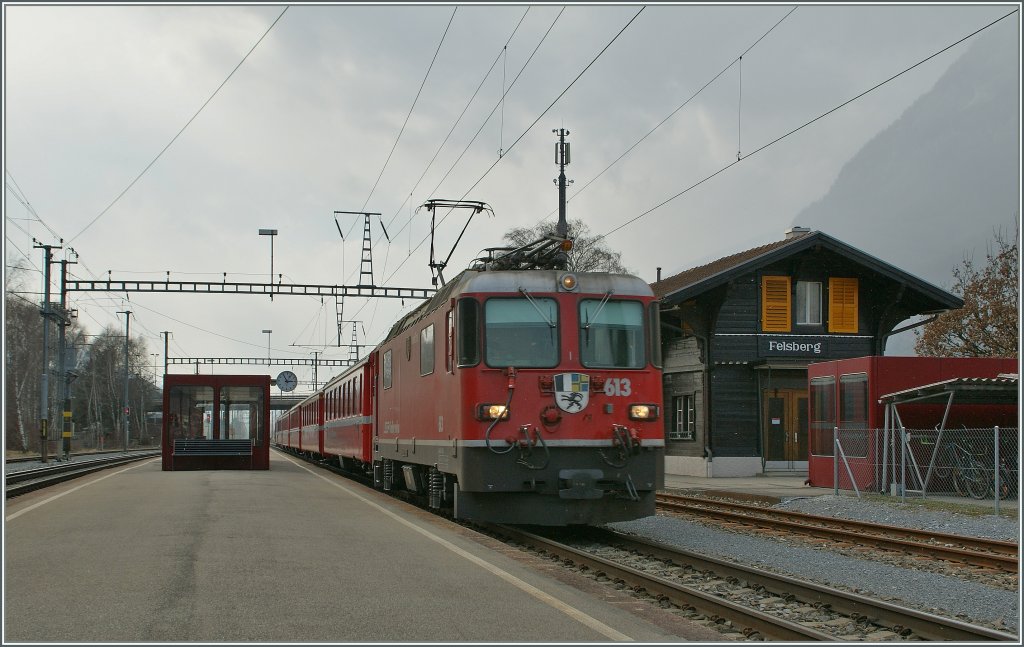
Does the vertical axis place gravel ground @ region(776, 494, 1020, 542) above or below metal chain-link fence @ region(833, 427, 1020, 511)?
below

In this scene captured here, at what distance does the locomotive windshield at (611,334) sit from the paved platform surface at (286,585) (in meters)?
2.51

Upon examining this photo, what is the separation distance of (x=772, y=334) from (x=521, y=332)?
17.8 m

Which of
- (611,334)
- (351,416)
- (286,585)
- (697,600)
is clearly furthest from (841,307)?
(286,585)

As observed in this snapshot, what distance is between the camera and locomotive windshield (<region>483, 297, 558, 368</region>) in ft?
40.8

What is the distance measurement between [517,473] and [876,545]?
14.6 feet

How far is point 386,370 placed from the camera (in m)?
19.0

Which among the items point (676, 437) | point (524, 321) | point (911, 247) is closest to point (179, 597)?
point (524, 321)

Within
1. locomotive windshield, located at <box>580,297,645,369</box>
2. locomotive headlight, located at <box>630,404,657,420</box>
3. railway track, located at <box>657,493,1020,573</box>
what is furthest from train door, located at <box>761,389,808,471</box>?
locomotive headlight, located at <box>630,404,657,420</box>

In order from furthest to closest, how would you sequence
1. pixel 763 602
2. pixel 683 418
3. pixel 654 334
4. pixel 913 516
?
1. pixel 683 418
2. pixel 913 516
3. pixel 654 334
4. pixel 763 602

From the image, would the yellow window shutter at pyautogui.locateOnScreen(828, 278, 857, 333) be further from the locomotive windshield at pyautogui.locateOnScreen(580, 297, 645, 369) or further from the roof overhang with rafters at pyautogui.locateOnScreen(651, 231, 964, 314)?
the locomotive windshield at pyautogui.locateOnScreen(580, 297, 645, 369)

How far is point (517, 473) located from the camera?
12.1 metres

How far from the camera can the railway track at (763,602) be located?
735cm

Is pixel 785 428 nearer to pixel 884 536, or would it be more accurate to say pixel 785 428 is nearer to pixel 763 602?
pixel 884 536

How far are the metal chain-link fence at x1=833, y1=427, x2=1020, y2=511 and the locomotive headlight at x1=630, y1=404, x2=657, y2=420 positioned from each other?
7332 millimetres
